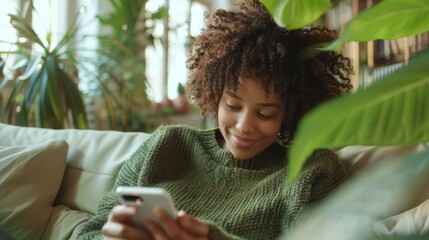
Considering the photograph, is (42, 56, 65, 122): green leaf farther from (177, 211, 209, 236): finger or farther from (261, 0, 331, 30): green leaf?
(261, 0, 331, 30): green leaf

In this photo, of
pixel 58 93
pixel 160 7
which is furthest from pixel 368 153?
pixel 160 7

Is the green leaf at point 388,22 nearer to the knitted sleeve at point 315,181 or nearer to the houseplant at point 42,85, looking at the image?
the knitted sleeve at point 315,181

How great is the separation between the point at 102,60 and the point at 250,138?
161cm

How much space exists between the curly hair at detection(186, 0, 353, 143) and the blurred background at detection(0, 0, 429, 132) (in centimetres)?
11

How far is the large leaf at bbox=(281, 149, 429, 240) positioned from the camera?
272mm

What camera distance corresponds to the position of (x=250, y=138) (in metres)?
1.10

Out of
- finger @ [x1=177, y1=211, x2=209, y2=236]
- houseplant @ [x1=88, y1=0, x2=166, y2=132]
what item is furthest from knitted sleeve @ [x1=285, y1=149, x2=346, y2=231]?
houseplant @ [x1=88, y1=0, x2=166, y2=132]

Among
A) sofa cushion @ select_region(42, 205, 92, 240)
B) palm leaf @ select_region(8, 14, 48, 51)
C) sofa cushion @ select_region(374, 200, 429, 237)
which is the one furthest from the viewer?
palm leaf @ select_region(8, 14, 48, 51)

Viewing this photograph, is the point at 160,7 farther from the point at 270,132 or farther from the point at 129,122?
the point at 270,132

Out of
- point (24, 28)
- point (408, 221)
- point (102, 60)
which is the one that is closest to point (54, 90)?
point (24, 28)

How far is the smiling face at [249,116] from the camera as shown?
3.50 feet

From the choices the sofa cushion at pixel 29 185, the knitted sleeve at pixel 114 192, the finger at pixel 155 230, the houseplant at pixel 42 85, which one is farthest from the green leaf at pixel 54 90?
the finger at pixel 155 230

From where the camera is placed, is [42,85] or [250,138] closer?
[250,138]

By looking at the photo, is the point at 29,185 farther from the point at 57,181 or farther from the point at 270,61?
the point at 270,61
